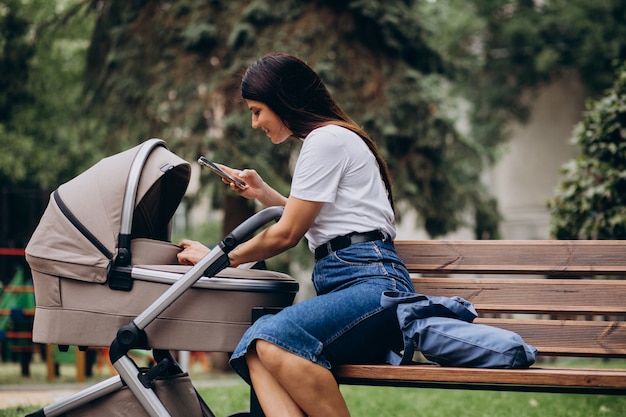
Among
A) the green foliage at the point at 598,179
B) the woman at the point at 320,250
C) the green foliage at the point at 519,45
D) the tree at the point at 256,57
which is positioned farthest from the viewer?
the green foliage at the point at 519,45

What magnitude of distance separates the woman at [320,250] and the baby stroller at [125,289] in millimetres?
168

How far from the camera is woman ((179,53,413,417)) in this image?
3.27 metres

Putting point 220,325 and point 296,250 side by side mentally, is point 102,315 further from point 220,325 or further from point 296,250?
point 296,250

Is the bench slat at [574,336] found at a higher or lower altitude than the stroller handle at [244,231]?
lower

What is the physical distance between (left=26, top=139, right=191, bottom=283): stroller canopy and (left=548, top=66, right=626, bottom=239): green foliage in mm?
3577

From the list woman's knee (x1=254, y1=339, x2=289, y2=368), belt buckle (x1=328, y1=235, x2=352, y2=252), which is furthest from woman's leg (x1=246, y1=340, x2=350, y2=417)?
belt buckle (x1=328, y1=235, x2=352, y2=252)

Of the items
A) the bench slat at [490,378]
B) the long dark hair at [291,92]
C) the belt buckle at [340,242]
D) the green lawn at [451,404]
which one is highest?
the long dark hair at [291,92]

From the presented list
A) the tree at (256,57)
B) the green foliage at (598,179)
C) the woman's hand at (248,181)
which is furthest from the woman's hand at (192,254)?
the tree at (256,57)

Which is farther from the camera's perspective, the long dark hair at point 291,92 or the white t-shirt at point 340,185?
the long dark hair at point 291,92

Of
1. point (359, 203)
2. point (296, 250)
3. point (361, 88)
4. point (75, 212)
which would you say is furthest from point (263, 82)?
point (296, 250)

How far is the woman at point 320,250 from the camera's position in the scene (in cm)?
327

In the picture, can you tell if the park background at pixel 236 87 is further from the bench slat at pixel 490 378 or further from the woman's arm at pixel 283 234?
the bench slat at pixel 490 378

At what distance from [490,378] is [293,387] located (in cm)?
73

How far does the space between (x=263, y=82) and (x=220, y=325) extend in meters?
1.02
